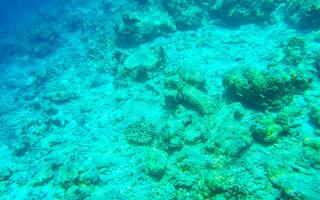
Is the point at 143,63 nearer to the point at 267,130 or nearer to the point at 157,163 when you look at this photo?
the point at 157,163

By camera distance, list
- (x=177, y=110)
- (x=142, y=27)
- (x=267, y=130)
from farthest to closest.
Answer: (x=142, y=27)
(x=177, y=110)
(x=267, y=130)

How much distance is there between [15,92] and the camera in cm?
1692

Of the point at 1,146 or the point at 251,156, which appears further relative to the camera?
the point at 1,146

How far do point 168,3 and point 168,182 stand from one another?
11.8m

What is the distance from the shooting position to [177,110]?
30.6 ft

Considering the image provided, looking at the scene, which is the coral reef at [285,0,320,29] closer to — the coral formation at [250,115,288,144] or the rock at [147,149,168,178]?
the coral formation at [250,115,288,144]

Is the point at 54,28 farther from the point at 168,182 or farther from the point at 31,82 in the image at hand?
the point at 168,182

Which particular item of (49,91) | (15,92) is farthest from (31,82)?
(49,91)

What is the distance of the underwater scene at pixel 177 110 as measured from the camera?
22.3 ft

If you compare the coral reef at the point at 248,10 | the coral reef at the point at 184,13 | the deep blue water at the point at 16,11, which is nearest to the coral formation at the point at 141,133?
the coral reef at the point at 184,13

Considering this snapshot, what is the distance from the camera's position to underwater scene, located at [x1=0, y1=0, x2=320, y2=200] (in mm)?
6797

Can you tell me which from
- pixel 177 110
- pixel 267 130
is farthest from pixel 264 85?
pixel 177 110

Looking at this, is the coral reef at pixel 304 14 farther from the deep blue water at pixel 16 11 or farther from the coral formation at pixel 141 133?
the deep blue water at pixel 16 11

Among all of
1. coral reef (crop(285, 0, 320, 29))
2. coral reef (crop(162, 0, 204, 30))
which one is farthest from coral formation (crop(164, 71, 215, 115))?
coral reef (crop(162, 0, 204, 30))
